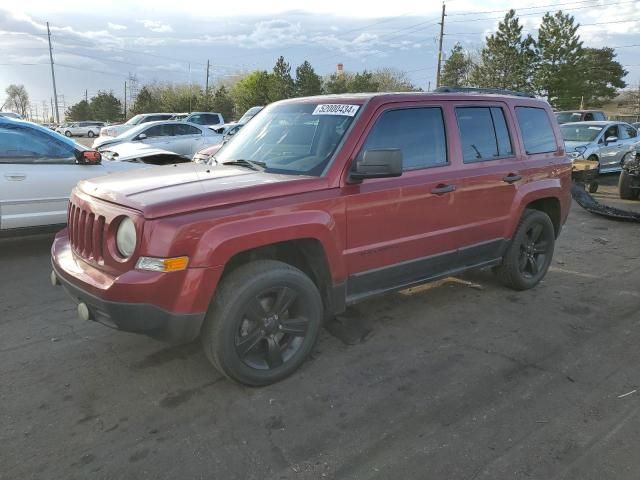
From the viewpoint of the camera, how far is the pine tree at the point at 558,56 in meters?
51.7

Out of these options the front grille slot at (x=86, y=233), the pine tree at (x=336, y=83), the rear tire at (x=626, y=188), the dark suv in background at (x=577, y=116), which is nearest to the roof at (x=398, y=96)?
the front grille slot at (x=86, y=233)

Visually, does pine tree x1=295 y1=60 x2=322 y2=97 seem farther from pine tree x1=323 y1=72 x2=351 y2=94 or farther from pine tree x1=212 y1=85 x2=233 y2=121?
pine tree x1=212 y1=85 x2=233 y2=121

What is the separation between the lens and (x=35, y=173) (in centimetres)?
609

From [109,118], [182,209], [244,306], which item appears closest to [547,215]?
[244,306]

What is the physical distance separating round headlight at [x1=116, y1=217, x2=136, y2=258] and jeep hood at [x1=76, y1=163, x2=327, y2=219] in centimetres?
11

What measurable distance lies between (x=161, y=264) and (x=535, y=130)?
395 cm

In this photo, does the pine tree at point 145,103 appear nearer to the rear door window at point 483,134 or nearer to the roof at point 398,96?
the roof at point 398,96

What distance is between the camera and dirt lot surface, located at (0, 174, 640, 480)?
264 cm

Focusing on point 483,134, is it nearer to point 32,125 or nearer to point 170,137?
point 32,125

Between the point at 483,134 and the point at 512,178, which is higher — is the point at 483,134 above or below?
above

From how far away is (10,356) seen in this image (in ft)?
12.3

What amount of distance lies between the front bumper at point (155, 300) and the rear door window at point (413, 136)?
1.51 meters

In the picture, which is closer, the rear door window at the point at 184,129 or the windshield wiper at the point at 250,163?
the windshield wiper at the point at 250,163

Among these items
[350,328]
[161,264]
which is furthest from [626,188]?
[161,264]
